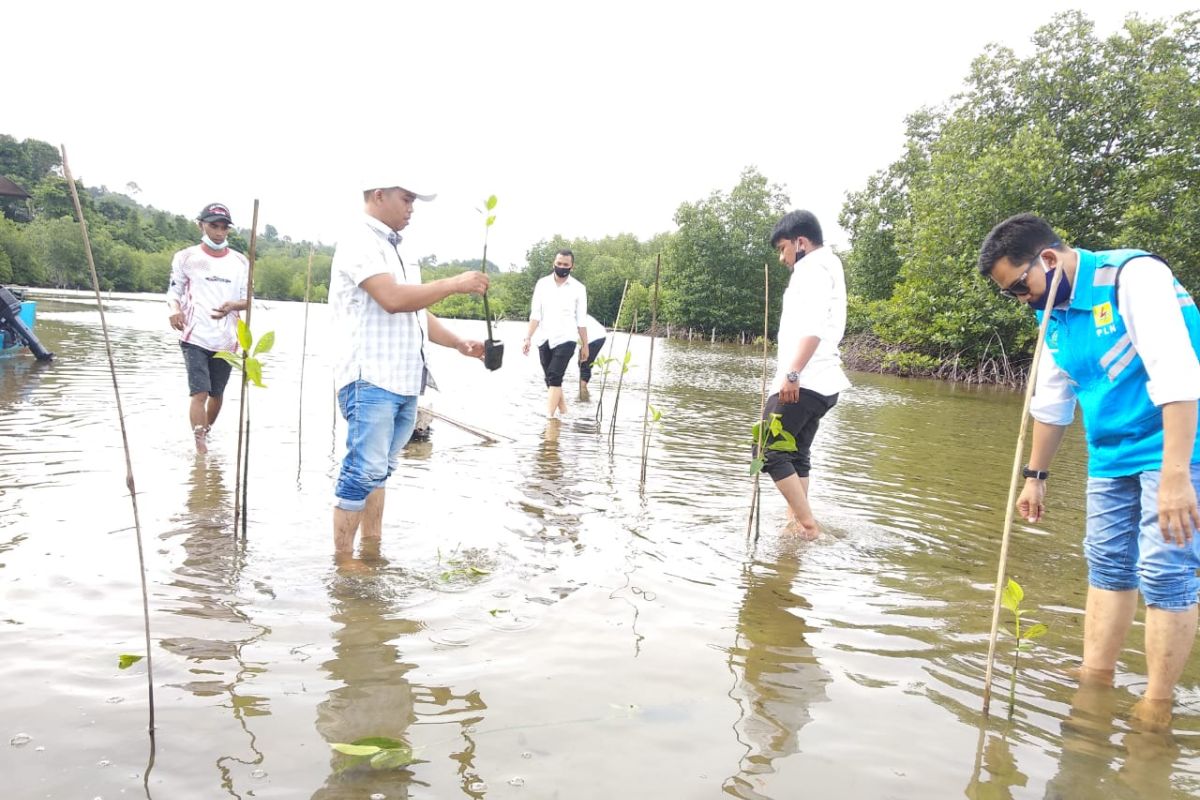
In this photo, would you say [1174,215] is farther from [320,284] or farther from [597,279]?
[320,284]

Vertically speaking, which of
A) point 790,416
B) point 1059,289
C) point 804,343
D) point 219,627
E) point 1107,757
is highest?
point 1059,289

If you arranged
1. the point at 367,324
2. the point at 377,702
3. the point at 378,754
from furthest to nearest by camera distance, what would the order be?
1. the point at 367,324
2. the point at 377,702
3. the point at 378,754

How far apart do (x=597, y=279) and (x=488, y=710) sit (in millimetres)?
69585

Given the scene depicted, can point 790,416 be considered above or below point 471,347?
below

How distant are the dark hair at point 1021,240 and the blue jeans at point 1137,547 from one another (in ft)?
2.99

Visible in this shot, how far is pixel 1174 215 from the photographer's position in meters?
20.6

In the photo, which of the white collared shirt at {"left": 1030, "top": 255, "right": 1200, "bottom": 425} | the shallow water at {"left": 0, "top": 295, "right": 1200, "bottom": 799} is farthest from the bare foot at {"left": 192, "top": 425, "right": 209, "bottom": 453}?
the white collared shirt at {"left": 1030, "top": 255, "right": 1200, "bottom": 425}

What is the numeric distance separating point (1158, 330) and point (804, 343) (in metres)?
2.15

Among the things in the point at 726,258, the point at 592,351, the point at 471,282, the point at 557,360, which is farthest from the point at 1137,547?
the point at 726,258

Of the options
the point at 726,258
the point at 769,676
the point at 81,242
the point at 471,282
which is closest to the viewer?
the point at 769,676

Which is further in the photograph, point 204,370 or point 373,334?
point 204,370

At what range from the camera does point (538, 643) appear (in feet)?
9.90

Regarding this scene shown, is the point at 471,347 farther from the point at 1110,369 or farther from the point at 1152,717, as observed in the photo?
the point at 1152,717

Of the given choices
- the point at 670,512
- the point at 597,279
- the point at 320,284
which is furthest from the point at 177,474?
the point at 320,284
